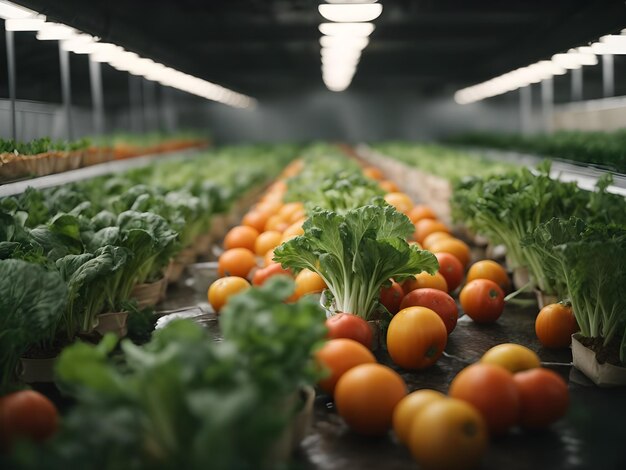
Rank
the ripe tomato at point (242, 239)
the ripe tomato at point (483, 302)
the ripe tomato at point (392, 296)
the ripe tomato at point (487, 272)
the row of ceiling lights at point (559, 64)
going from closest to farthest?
1. the ripe tomato at point (392, 296)
2. the ripe tomato at point (483, 302)
3. the ripe tomato at point (487, 272)
4. the ripe tomato at point (242, 239)
5. the row of ceiling lights at point (559, 64)

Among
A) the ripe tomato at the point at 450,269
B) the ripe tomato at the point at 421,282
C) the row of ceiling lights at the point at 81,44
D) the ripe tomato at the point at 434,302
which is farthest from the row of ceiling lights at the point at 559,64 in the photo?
the row of ceiling lights at the point at 81,44

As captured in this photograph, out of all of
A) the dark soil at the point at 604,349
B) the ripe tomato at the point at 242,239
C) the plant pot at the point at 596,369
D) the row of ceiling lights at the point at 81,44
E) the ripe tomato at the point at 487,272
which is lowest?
the plant pot at the point at 596,369

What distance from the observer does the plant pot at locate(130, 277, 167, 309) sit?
4.60 meters

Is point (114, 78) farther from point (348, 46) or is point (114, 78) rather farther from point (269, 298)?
point (269, 298)

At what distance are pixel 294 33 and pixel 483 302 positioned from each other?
11.0m

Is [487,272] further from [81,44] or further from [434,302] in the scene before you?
[81,44]

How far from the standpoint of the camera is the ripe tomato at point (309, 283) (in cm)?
407

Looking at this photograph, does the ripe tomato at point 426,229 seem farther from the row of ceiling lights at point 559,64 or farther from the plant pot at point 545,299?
the row of ceiling lights at point 559,64

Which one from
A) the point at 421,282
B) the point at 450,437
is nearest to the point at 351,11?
the point at 421,282

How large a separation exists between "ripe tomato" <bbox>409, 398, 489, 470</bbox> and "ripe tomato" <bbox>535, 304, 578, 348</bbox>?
5.42 feet

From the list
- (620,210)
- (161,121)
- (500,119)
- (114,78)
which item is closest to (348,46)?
(620,210)

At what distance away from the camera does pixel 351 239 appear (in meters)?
3.58

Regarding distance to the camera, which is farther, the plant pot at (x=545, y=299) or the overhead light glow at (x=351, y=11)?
the overhead light glow at (x=351, y=11)

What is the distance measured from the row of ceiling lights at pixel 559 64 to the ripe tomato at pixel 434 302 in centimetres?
359
